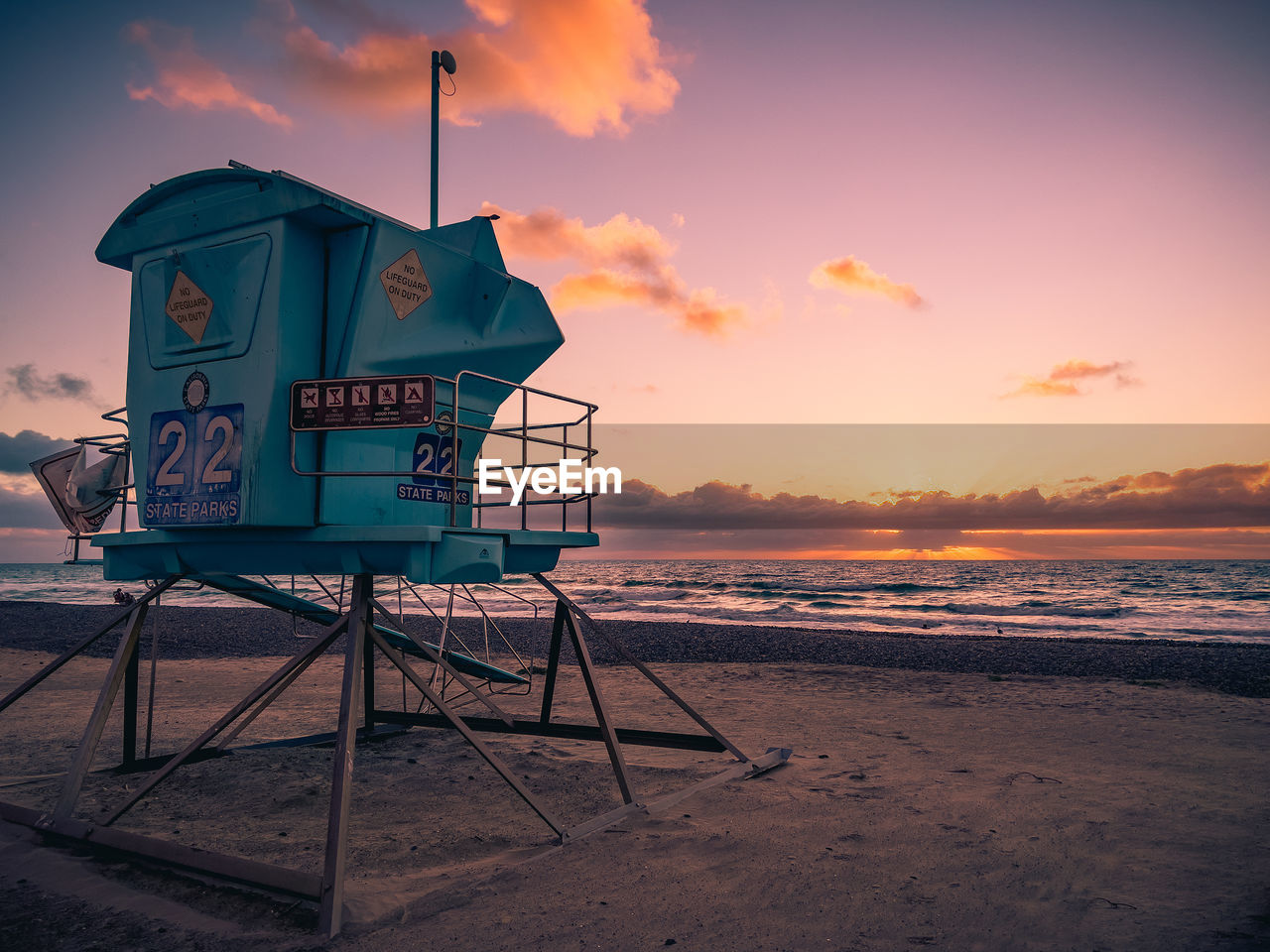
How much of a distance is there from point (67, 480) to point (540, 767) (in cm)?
485

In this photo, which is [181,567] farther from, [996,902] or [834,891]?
[996,902]

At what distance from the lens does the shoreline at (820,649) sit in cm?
1523

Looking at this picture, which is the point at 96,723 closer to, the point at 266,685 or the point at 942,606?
the point at 266,685

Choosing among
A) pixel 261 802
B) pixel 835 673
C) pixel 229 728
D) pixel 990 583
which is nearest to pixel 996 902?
pixel 261 802

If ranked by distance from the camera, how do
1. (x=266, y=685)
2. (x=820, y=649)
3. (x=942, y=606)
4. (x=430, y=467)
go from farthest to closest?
1. (x=942, y=606)
2. (x=820, y=649)
3. (x=430, y=467)
4. (x=266, y=685)

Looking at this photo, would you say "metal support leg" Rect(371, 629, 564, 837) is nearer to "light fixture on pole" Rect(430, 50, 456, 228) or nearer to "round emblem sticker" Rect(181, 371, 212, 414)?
"round emblem sticker" Rect(181, 371, 212, 414)

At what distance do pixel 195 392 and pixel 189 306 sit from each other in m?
0.64

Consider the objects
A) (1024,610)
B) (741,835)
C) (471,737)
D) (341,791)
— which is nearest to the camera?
(341,791)

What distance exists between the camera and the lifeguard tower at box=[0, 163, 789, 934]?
489cm

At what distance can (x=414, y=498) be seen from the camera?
598 cm

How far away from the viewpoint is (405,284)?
561 centimetres

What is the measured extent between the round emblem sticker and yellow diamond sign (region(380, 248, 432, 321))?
1.37m

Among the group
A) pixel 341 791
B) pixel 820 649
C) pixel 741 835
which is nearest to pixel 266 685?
pixel 341 791

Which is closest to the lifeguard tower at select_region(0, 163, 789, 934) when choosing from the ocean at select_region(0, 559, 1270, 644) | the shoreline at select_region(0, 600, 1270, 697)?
the shoreline at select_region(0, 600, 1270, 697)
